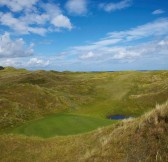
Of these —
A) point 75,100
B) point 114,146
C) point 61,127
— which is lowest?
point 61,127

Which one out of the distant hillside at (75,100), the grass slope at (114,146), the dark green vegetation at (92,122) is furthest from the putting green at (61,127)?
the grass slope at (114,146)

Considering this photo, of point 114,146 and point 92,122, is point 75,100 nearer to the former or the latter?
point 92,122

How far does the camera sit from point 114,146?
16.2 m

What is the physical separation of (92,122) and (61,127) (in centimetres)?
496

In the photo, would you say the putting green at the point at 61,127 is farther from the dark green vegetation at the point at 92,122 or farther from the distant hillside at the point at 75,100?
the distant hillside at the point at 75,100

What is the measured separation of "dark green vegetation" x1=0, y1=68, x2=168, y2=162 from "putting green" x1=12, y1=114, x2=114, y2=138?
0.13m

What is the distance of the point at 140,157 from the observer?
14.0 meters

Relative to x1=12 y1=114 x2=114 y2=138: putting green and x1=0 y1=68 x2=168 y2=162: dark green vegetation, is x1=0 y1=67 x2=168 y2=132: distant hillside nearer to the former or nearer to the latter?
x1=0 y1=68 x2=168 y2=162: dark green vegetation

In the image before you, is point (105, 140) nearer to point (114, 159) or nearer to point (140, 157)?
point (114, 159)

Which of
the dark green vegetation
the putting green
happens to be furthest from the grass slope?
the putting green

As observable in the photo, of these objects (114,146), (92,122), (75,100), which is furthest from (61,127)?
(75,100)

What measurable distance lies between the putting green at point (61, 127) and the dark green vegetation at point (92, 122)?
0.13m

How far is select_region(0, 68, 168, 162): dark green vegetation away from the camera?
15.3m

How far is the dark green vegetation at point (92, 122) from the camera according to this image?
15.3 meters
